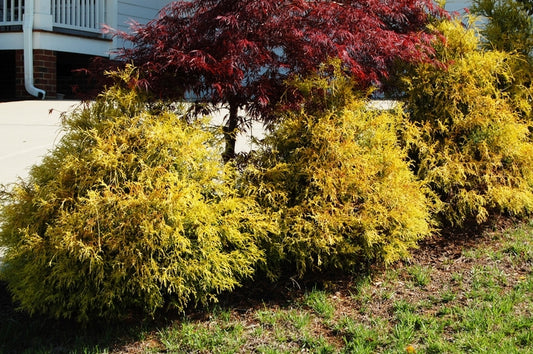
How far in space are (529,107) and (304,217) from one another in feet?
10.0

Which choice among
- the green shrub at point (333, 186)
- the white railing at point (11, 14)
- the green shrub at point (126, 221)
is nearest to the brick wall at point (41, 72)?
the white railing at point (11, 14)

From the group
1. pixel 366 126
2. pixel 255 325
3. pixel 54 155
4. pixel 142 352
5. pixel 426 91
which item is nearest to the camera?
pixel 142 352

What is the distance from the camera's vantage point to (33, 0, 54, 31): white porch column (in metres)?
12.3

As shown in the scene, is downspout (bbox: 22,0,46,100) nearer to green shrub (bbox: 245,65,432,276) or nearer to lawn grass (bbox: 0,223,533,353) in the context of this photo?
lawn grass (bbox: 0,223,533,353)

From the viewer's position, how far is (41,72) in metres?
12.6

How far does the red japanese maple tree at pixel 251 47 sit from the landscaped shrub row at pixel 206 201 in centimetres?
18

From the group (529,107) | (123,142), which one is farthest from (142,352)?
(529,107)

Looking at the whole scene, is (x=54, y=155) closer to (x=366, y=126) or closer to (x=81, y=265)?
(x=81, y=265)

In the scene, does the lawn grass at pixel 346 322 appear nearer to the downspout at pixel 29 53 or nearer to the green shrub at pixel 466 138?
the green shrub at pixel 466 138

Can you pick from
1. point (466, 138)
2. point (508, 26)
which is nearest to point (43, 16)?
point (508, 26)

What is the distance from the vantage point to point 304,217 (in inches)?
159

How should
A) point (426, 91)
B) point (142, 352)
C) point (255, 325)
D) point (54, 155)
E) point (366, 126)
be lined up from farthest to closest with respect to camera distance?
1. point (426, 91)
2. point (366, 126)
3. point (54, 155)
4. point (255, 325)
5. point (142, 352)

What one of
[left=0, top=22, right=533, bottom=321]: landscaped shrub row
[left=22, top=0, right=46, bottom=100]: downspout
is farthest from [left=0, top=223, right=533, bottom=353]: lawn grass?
[left=22, top=0, right=46, bottom=100]: downspout

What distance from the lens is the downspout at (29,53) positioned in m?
12.1
